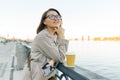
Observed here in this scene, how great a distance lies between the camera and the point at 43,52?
8.43 feet

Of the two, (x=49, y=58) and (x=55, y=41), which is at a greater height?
(x=55, y=41)

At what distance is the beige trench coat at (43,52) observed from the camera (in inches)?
100

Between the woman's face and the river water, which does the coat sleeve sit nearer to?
the woman's face

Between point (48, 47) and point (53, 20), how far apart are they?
0.30 m

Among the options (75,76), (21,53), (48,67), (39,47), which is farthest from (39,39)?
(21,53)

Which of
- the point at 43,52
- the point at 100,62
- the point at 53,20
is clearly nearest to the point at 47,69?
the point at 43,52

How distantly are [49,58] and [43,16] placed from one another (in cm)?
45

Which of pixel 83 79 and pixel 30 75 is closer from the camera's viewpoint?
pixel 83 79

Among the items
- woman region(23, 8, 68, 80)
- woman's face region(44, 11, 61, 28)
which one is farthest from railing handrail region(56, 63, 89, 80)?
woman's face region(44, 11, 61, 28)

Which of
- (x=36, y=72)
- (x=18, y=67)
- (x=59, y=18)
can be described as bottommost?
(x=18, y=67)

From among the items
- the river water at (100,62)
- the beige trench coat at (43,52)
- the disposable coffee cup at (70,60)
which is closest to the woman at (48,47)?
the beige trench coat at (43,52)

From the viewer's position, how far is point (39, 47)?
2580mm

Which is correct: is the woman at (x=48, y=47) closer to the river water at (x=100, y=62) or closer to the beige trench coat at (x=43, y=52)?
the beige trench coat at (x=43, y=52)

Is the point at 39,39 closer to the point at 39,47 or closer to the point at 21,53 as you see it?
the point at 39,47
